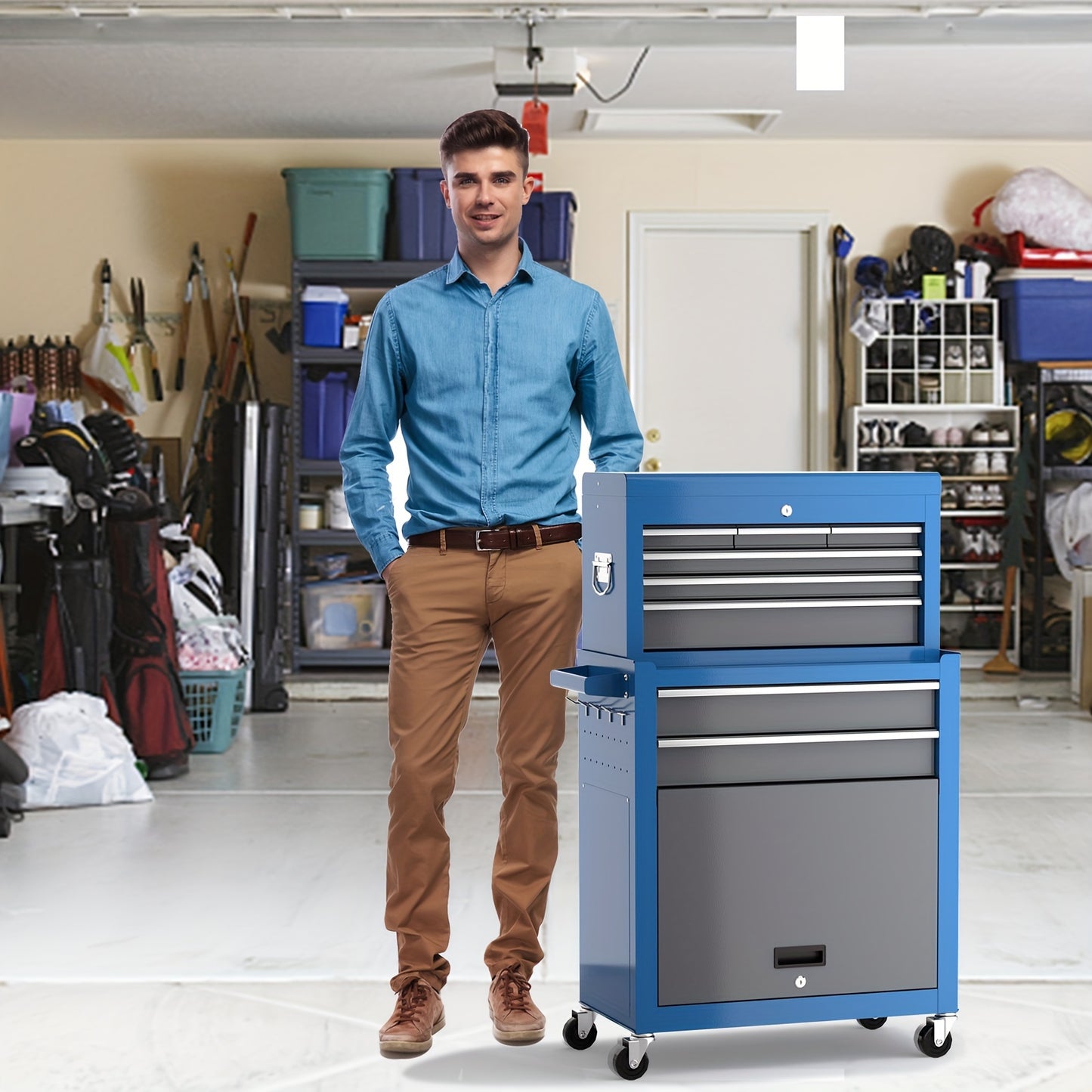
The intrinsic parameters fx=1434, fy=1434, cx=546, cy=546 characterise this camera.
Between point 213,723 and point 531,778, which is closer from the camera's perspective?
point 531,778

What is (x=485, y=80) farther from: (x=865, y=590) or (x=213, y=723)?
(x=865, y=590)

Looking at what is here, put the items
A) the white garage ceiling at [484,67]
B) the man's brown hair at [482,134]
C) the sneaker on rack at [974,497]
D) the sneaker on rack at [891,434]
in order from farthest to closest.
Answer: the sneaker on rack at [891,434], the sneaker on rack at [974,497], the white garage ceiling at [484,67], the man's brown hair at [482,134]

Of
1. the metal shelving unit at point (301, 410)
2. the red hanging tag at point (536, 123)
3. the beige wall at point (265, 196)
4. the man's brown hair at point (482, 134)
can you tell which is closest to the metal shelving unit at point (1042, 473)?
the beige wall at point (265, 196)

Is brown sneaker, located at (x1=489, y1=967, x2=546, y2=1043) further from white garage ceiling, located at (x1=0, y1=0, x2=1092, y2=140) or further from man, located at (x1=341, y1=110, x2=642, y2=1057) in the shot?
white garage ceiling, located at (x1=0, y1=0, x2=1092, y2=140)

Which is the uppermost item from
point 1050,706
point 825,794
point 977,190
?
point 977,190

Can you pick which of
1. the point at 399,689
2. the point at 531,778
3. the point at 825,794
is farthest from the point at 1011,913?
the point at 399,689

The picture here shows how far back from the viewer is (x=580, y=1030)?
2.57 metres

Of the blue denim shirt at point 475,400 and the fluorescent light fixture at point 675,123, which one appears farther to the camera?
the fluorescent light fixture at point 675,123

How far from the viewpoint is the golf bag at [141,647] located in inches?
198

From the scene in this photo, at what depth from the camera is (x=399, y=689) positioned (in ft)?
8.47

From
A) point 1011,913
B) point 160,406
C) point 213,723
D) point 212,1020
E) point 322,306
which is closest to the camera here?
point 212,1020

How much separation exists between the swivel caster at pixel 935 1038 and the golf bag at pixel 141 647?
10.6 feet

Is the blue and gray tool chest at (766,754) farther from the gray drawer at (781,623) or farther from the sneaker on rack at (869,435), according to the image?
the sneaker on rack at (869,435)

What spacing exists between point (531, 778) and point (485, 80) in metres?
4.64
